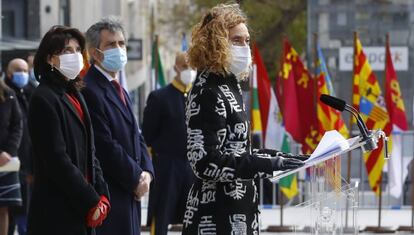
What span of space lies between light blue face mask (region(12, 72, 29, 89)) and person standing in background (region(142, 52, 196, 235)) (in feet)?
7.29

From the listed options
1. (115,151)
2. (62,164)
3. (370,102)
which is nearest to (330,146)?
(62,164)

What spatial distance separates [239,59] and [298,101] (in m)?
10.3

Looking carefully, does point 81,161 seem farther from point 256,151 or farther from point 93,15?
point 93,15

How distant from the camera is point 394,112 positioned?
16375 millimetres

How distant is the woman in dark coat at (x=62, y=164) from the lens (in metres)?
7.09

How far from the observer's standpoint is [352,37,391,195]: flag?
15531 millimetres

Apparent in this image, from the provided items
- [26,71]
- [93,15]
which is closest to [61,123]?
[26,71]

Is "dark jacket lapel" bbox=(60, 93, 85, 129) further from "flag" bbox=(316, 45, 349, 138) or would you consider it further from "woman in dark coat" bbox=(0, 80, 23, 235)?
"flag" bbox=(316, 45, 349, 138)

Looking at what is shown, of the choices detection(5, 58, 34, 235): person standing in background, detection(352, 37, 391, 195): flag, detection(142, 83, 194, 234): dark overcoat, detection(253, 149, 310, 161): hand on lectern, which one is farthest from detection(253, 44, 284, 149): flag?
detection(253, 149, 310, 161): hand on lectern

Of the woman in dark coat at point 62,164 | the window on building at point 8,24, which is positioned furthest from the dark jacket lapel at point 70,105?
the window on building at point 8,24

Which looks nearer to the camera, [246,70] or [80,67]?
[246,70]

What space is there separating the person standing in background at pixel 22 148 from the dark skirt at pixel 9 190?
29 cm

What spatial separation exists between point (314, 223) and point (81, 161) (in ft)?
5.09

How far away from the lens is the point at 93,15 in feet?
Result: 107
